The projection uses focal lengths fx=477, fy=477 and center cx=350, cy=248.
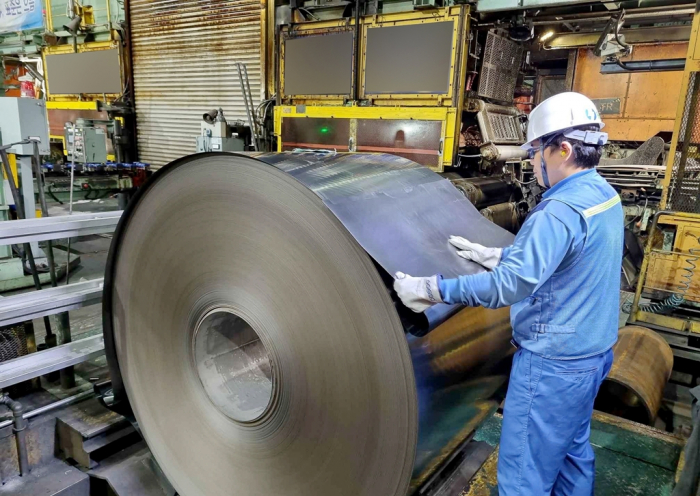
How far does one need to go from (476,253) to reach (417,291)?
365 mm

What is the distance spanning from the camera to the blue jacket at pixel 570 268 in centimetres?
118

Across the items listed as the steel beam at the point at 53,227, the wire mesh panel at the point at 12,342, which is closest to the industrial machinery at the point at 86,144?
the wire mesh panel at the point at 12,342

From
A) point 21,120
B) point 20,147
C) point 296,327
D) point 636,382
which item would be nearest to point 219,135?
point 20,147

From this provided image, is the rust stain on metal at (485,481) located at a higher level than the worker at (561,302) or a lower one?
lower

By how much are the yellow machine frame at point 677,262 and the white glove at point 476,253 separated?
2419 mm

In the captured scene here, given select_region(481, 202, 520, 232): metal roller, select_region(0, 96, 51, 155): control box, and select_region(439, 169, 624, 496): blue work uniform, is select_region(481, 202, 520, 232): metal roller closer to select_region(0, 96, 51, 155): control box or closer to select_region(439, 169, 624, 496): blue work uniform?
select_region(439, 169, 624, 496): blue work uniform

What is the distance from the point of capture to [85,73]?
843cm

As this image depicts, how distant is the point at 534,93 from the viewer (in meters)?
9.89

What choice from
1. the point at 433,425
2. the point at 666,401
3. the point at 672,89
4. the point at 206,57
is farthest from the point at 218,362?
the point at 672,89

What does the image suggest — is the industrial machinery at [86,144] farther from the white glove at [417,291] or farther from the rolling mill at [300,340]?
the white glove at [417,291]

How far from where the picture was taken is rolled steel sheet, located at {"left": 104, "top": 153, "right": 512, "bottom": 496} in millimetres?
1028

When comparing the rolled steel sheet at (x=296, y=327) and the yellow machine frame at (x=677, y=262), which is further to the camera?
the yellow machine frame at (x=677, y=262)

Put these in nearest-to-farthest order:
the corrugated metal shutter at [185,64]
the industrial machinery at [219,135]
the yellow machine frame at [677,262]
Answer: the yellow machine frame at [677,262]
the industrial machinery at [219,135]
the corrugated metal shutter at [185,64]

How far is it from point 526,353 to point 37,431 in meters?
1.75
